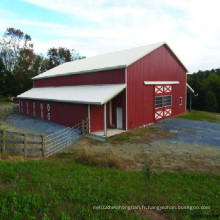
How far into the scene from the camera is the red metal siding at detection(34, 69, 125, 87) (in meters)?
15.9

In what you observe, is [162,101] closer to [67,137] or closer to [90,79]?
[90,79]

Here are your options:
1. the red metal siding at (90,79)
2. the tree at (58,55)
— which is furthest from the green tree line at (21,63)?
the red metal siding at (90,79)

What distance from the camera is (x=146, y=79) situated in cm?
1716

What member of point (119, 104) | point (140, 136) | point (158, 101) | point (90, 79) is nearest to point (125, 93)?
point (119, 104)

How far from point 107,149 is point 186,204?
6816 mm

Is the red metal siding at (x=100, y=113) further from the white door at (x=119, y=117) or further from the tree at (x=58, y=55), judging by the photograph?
the tree at (x=58, y=55)

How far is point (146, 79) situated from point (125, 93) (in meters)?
3.18

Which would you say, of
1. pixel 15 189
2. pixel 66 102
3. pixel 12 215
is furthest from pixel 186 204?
pixel 66 102

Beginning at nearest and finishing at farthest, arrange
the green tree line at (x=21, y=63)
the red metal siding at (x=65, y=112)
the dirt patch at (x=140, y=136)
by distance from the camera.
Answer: the dirt patch at (x=140, y=136) < the red metal siding at (x=65, y=112) < the green tree line at (x=21, y=63)

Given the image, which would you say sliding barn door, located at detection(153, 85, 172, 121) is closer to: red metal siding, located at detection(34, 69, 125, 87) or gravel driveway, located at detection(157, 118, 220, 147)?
gravel driveway, located at detection(157, 118, 220, 147)

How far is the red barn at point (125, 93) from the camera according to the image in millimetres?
15195

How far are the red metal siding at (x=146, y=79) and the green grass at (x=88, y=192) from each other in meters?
9.62

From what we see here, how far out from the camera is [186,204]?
4.45m

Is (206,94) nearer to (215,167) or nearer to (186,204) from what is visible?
(215,167)
